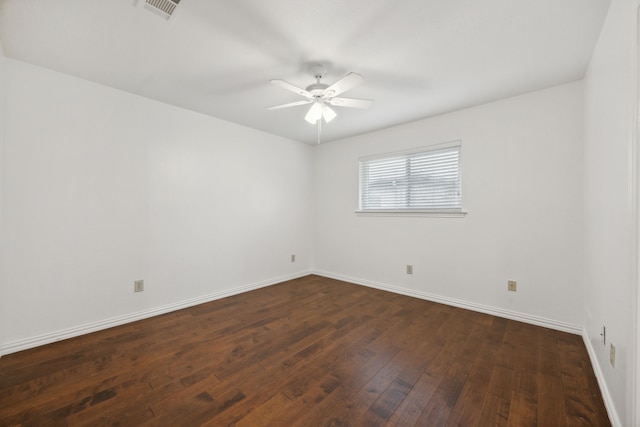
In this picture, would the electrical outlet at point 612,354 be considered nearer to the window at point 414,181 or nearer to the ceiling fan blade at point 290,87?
the window at point 414,181

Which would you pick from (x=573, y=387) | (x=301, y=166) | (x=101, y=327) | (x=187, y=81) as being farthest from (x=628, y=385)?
(x=301, y=166)

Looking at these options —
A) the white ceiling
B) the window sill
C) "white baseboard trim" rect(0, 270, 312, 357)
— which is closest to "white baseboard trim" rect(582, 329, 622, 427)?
the window sill

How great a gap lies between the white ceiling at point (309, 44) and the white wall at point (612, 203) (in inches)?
12.2

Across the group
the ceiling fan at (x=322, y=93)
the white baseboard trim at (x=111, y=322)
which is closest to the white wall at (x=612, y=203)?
the ceiling fan at (x=322, y=93)

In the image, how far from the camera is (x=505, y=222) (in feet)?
8.95

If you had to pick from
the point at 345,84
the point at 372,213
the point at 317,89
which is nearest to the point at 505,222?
the point at 372,213

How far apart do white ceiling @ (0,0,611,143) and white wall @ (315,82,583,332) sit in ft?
1.12

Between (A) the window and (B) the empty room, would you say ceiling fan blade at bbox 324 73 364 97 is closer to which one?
(B) the empty room

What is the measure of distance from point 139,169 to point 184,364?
78.9 inches

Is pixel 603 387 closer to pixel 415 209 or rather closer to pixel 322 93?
pixel 415 209

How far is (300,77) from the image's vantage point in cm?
229

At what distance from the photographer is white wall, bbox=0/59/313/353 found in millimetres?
2084

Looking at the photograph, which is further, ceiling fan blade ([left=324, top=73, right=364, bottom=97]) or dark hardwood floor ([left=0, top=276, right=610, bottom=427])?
ceiling fan blade ([left=324, top=73, right=364, bottom=97])

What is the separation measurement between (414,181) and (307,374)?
271 cm
